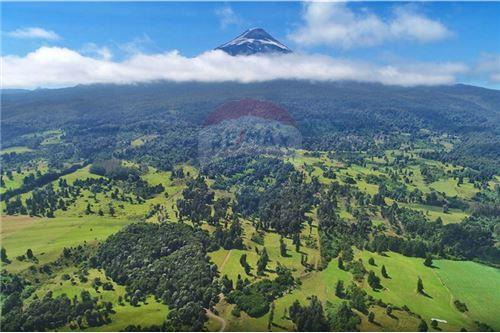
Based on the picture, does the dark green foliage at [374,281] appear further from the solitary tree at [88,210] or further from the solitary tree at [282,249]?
the solitary tree at [88,210]

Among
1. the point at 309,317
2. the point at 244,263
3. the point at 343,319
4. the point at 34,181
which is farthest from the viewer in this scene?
the point at 34,181

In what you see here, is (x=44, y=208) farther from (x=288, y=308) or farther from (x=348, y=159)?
(x=348, y=159)

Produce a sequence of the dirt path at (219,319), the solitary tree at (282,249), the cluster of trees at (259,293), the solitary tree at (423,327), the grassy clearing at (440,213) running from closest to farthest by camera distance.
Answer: the solitary tree at (423,327) → the dirt path at (219,319) → the cluster of trees at (259,293) → the solitary tree at (282,249) → the grassy clearing at (440,213)

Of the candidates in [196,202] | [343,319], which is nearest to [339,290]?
[343,319]

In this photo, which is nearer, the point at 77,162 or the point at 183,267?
the point at 183,267

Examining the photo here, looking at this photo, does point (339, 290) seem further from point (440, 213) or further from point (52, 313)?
point (440, 213)

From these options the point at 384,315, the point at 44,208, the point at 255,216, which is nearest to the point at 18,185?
the point at 44,208

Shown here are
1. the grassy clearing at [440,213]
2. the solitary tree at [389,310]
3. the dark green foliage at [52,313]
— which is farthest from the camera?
the grassy clearing at [440,213]

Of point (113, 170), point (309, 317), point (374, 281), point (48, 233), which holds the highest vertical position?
point (113, 170)

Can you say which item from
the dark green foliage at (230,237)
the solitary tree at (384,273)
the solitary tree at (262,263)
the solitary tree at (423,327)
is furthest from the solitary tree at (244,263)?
the solitary tree at (423,327)
